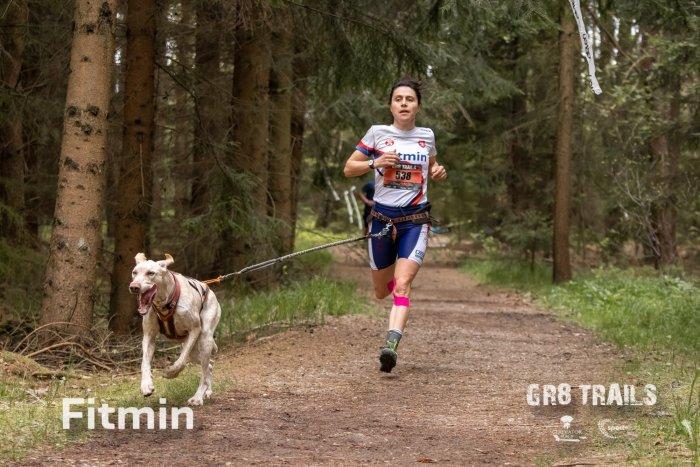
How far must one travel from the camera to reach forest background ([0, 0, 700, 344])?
27.6ft

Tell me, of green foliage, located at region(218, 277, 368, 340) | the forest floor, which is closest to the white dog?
the forest floor

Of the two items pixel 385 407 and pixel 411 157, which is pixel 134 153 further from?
pixel 385 407

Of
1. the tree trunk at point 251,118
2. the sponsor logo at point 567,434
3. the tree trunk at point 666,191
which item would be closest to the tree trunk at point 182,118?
the tree trunk at point 251,118

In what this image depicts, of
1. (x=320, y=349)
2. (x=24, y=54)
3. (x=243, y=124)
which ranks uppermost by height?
(x=24, y=54)

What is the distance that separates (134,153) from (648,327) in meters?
7.04

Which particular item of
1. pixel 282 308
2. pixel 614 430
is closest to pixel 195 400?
pixel 614 430

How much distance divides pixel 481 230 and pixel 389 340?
2003cm

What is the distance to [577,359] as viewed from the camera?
377 inches

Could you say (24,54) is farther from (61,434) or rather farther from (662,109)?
(662,109)

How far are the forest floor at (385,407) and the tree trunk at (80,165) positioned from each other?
124 centimetres

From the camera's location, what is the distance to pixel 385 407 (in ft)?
22.3

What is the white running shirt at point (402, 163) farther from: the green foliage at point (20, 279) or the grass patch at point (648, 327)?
the green foliage at point (20, 279)

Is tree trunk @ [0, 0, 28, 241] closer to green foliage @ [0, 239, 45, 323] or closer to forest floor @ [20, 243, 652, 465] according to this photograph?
green foliage @ [0, 239, 45, 323]

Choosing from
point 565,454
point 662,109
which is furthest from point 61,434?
point 662,109
